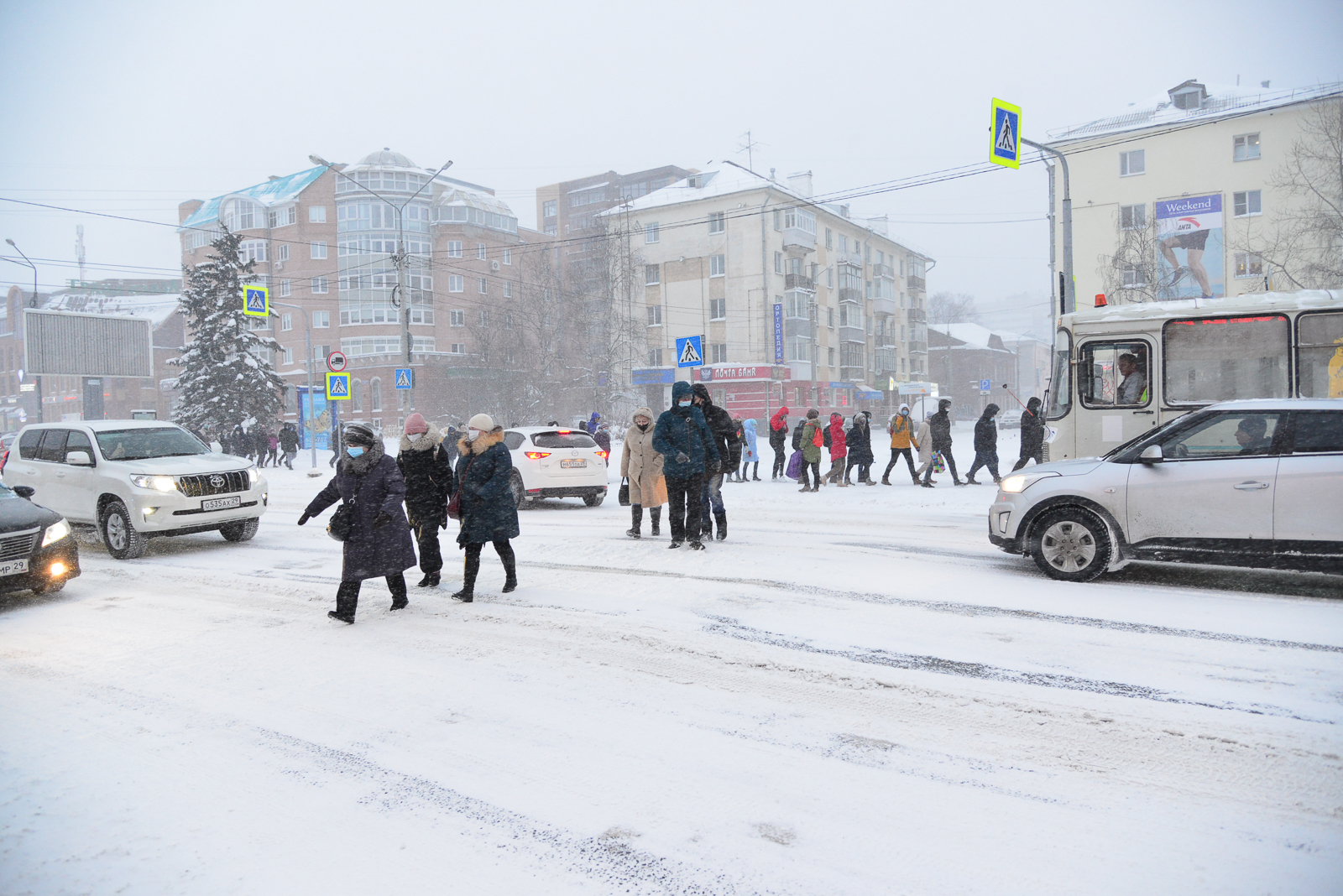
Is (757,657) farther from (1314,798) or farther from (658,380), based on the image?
(658,380)

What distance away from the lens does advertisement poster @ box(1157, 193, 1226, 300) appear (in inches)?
1630

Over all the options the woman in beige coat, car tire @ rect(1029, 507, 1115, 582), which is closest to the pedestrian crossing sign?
the woman in beige coat

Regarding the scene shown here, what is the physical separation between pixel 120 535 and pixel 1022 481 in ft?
33.9

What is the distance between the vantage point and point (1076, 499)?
7230 mm

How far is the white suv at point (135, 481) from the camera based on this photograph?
33.3 ft

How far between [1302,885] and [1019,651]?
2622 millimetres

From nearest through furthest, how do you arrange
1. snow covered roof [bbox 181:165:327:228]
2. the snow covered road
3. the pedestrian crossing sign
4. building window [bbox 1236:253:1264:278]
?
the snow covered road
the pedestrian crossing sign
building window [bbox 1236:253:1264:278]
snow covered roof [bbox 181:165:327:228]

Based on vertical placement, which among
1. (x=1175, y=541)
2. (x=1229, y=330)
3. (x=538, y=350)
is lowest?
(x=1175, y=541)

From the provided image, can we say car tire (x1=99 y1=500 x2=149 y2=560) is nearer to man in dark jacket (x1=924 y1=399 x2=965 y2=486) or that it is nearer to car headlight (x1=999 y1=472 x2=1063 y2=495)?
car headlight (x1=999 y1=472 x2=1063 y2=495)

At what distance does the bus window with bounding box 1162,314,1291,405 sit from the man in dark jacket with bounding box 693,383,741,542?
5545 millimetres

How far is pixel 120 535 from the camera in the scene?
33.6ft

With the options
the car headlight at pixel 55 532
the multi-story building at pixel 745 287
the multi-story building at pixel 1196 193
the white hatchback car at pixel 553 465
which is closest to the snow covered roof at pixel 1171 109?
the multi-story building at pixel 1196 193

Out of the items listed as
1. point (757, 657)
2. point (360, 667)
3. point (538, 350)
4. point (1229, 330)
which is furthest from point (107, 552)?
point (538, 350)

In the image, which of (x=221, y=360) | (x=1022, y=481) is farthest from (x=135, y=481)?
(x=221, y=360)
